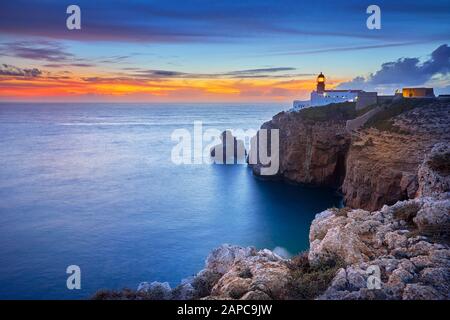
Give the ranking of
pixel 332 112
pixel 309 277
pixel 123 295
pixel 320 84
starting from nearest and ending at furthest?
1. pixel 309 277
2. pixel 123 295
3. pixel 332 112
4. pixel 320 84

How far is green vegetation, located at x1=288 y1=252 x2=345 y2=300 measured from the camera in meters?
7.84

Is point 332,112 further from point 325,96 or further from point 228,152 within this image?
point 228,152

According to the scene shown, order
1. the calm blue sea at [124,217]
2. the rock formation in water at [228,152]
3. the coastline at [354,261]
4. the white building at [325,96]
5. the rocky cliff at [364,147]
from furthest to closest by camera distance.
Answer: the rock formation in water at [228,152] → the white building at [325,96] → the rocky cliff at [364,147] → the calm blue sea at [124,217] → the coastline at [354,261]

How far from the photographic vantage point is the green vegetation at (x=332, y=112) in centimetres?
4682

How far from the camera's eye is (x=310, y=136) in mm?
45188

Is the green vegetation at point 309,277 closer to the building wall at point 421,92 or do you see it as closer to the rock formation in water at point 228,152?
the building wall at point 421,92

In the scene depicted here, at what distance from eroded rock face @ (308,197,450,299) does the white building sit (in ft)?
156

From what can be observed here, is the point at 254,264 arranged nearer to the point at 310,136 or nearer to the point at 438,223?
the point at 438,223

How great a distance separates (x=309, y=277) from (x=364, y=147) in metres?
30.0

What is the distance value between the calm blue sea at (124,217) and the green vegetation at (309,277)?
15.3m

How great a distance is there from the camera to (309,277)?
8.42 metres

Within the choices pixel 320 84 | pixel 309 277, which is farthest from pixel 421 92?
pixel 309 277

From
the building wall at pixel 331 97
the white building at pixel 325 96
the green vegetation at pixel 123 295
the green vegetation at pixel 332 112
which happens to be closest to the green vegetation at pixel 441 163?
the green vegetation at pixel 123 295
